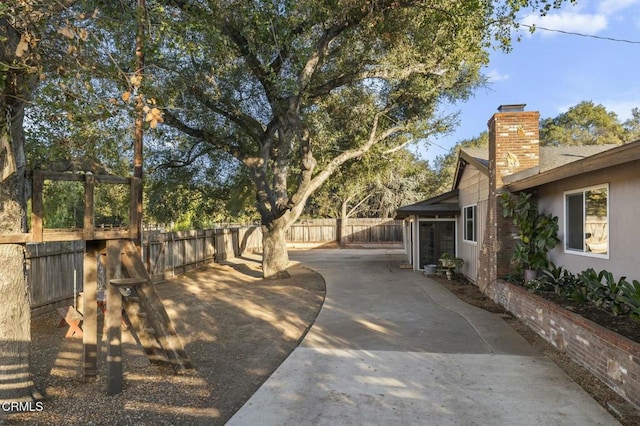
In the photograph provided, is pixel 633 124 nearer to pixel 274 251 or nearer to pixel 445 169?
pixel 445 169

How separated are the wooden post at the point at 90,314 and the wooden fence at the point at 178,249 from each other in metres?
3.33

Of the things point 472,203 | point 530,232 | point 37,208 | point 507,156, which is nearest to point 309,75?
point 507,156

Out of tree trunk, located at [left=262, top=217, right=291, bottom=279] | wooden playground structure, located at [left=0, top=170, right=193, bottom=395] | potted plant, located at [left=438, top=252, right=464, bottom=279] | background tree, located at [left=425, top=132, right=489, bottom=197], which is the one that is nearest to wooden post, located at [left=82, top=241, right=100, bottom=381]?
wooden playground structure, located at [left=0, top=170, right=193, bottom=395]

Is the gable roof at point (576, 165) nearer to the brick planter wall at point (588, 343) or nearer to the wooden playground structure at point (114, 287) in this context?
the brick planter wall at point (588, 343)

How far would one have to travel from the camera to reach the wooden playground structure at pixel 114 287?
420cm

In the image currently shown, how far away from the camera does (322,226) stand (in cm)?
2811

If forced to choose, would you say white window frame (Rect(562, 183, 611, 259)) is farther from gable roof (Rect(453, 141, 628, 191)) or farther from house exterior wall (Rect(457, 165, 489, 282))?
house exterior wall (Rect(457, 165, 489, 282))

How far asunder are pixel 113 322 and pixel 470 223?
1075 centimetres

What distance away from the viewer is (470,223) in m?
12.3

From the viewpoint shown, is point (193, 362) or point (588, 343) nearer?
point (588, 343)

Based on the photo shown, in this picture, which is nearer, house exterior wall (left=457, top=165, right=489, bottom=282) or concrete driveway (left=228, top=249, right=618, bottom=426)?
concrete driveway (left=228, top=249, right=618, bottom=426)

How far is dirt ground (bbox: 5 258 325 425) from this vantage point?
3.81m

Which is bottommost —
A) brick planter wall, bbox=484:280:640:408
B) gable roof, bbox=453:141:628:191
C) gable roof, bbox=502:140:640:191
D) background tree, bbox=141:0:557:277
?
brick planter wall, bbox=484:280:640:408

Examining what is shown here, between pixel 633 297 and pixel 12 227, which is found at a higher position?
pixel 12 227
